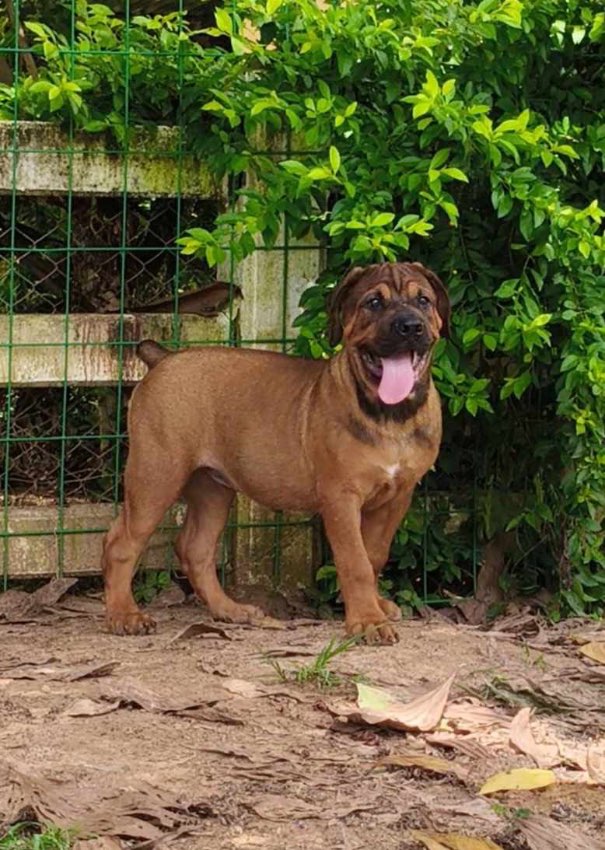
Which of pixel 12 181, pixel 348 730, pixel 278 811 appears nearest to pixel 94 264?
pixel 12 181

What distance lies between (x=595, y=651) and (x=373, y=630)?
0.86 metres

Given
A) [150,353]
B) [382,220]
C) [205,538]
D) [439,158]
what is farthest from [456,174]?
[205,538]

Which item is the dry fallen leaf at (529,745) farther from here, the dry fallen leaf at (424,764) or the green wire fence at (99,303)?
the green wire fence at (99,303)

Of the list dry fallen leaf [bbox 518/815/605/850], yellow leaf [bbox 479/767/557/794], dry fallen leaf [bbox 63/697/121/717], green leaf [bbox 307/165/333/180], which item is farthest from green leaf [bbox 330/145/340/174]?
dry fallen leaf [bbox 518/815/605/850]

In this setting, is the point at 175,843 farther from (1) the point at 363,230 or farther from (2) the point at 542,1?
(2) the point at 542,1

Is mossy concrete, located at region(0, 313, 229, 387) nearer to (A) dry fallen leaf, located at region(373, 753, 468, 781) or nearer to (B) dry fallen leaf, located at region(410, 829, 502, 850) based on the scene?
(A) dry fallen leaf, located at region(373, 753, 468, 781)

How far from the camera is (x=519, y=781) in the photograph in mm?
4742

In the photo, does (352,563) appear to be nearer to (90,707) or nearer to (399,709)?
(399,709)

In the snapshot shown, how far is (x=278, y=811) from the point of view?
14.7 feet

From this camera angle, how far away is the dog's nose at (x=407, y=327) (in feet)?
20.9

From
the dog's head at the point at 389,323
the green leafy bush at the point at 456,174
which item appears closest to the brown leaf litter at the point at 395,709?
the dog's head at the point at 389,323

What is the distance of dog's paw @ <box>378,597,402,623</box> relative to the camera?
698cm

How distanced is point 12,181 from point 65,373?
852 mm

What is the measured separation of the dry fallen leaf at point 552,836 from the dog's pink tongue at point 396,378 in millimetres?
2380
